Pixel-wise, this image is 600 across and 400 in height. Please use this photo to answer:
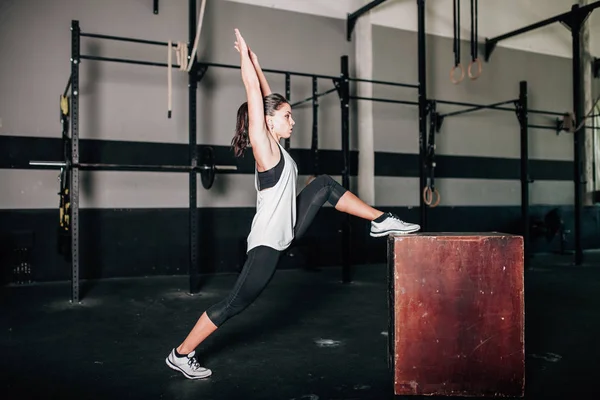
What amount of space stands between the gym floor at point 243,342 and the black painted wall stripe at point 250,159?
1261mm

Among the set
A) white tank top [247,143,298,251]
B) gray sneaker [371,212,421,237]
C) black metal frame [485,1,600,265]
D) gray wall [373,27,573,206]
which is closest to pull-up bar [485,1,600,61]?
black metal frame [485,1,600,265]

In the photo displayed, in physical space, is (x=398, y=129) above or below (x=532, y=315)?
above

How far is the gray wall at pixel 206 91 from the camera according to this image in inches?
183

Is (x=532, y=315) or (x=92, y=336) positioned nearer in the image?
(x=92, y=336)

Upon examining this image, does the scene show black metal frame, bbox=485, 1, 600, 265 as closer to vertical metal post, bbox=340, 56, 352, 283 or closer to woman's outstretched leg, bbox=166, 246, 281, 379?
vertical metal post, bbox=340, 56, 352, 283

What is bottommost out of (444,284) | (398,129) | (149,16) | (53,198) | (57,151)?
(444,284)

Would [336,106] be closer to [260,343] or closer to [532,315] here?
[532,315]

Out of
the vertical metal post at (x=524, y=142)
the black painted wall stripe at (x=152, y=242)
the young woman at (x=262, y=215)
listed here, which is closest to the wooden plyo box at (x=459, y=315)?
the young woman at (x=262, y=215)

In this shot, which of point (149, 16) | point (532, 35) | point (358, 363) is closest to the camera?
point (358, 363)

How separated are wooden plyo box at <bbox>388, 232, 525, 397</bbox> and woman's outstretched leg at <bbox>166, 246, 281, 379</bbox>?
1.76 feet

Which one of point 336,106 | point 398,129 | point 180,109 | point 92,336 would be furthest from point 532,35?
point 92,336

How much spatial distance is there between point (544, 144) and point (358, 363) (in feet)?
20.9

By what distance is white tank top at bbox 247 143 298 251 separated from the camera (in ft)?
6.81

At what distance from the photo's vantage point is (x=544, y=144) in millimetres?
7488
